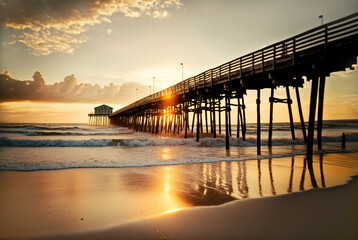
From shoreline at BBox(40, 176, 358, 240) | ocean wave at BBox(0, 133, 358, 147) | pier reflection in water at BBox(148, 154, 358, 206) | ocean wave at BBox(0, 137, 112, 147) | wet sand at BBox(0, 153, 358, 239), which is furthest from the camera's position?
ocean wave at BBox(0, 133, 358, 147)

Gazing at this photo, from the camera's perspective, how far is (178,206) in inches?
150

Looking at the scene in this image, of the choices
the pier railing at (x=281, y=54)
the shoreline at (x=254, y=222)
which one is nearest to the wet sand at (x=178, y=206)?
the shoreline at (x=254, y=222)

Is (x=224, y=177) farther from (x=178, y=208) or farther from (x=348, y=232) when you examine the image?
(x=348, y=232)

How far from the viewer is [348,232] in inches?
107

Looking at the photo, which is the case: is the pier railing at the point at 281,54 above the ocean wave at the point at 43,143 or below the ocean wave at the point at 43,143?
above

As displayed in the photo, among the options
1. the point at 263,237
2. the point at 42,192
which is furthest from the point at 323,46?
the point at 42,192

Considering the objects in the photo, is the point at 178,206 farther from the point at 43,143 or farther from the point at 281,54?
the point at 43,143

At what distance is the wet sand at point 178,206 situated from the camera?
2840mm

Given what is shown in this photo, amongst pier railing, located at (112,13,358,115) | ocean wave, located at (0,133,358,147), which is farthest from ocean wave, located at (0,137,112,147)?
pier railing, located at (112,13,358,115)

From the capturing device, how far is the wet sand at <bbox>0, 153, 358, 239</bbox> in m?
2.84

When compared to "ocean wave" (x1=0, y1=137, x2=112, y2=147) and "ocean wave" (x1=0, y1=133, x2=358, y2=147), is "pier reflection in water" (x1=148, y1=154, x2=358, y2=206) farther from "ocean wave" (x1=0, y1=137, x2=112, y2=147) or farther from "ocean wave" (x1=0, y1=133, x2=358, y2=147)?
"ocean wave" (x1=0, y1=137, x2=112, y2=147)

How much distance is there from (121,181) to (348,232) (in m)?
5.19

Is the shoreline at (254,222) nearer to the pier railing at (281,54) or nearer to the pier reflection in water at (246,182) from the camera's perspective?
the pier reflection in water at (246,182)

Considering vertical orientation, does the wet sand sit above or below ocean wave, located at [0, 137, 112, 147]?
above
